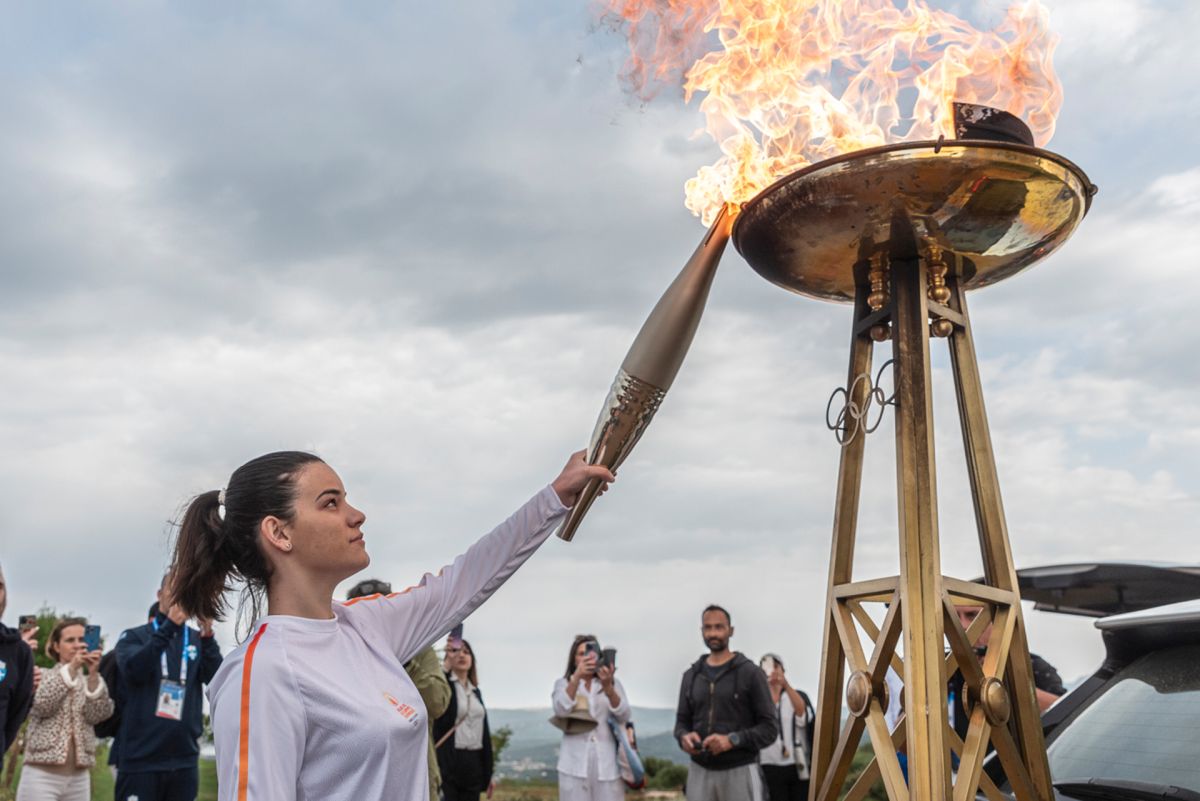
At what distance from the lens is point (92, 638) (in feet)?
25.2

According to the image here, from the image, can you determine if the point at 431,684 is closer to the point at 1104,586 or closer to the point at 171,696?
the point at 171,696

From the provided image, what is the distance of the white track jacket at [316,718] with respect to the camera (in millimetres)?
2436

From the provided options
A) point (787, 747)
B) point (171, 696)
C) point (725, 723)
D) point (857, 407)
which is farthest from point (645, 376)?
point (787, 747)

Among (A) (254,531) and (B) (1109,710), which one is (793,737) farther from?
(A) (254,531)

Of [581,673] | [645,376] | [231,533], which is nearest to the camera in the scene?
[231,533]

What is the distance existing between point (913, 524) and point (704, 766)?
5.20 meters

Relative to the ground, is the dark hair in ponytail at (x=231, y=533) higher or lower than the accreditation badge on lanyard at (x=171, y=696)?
higher

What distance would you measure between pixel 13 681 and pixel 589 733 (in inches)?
165

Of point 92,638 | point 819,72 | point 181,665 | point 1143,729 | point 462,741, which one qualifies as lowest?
point 462,741

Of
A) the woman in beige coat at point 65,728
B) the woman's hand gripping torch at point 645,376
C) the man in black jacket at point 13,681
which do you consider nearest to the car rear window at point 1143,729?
the woman's hand gripping torch at point 645,376

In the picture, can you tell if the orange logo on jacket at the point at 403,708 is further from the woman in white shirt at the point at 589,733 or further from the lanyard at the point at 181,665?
the woman in white shirt at the point at 589,733

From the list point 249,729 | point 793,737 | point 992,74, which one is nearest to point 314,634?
point 249,729

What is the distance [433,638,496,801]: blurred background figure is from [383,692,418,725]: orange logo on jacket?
5638mm

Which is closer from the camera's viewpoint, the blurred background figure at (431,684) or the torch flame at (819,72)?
the torch flame at (819,72)
